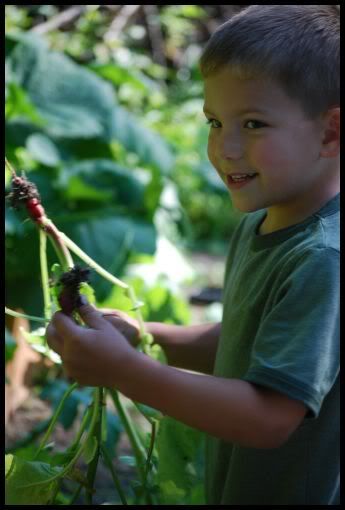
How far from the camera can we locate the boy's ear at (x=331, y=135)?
1.17 m

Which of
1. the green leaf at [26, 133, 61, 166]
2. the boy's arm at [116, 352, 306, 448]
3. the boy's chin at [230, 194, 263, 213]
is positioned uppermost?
the green leaf at [26, 133, 61, 166]

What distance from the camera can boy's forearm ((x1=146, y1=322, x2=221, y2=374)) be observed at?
4.96ft

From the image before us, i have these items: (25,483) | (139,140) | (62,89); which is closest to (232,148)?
(25,483)

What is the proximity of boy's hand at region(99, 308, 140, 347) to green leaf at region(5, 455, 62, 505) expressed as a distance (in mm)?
267

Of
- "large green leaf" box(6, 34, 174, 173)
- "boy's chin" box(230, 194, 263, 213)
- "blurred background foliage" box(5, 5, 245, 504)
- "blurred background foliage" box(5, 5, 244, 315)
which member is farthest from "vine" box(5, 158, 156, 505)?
"large green leaf" box(6, 34, 174, 173)

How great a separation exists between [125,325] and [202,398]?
34 cm

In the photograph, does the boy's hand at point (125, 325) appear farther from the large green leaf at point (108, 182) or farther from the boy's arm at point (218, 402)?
the large green leaf at point (108, 182)

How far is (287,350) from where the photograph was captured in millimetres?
1038

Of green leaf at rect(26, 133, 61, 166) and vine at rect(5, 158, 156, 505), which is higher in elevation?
green leaf at rect(26, 133, 61, 166)

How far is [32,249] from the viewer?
2604mm

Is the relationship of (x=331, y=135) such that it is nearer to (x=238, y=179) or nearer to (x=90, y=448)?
(x=238, y=179)

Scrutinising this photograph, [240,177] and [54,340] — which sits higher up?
[240,177]

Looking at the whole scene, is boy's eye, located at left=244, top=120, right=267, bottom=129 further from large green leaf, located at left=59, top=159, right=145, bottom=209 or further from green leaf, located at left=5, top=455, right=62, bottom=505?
large green leaf, located at left=59, top=159, right=145, bottom=209
